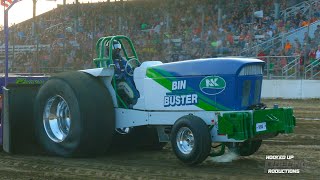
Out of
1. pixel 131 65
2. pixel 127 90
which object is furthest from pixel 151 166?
pixel 131 65

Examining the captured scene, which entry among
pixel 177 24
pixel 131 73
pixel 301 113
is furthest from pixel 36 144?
pixel 177 24

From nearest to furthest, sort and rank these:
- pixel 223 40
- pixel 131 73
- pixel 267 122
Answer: pixel 267 122, pixel 131 73, pixel 223 40

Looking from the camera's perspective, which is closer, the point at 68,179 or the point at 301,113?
the point at 68,179

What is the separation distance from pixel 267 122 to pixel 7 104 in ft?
12.1

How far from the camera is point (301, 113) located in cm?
1268

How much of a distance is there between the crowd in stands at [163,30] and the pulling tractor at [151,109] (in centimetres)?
1053

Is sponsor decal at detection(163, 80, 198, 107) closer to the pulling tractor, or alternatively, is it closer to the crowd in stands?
the pulling tractor

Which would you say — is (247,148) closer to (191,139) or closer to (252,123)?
(252,123)

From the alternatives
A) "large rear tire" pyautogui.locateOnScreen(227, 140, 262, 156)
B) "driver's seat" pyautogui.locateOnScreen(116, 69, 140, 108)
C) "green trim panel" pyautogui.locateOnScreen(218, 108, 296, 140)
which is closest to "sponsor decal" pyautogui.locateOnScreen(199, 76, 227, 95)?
"green trim panel" pyautogui.locateOnScreen(218, 108, 296, 140)

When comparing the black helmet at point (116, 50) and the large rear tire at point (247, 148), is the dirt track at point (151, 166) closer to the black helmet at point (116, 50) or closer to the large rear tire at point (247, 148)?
the large rear tire at point (247, 148)

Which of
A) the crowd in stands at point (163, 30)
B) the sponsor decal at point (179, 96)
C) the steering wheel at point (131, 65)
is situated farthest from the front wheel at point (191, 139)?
the crowd in stands at point (163, 30)

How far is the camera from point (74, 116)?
22.0ft

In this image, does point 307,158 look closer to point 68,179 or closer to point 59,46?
point 68,179

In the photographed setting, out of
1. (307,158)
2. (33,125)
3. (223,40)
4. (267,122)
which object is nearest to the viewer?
(267,122)
